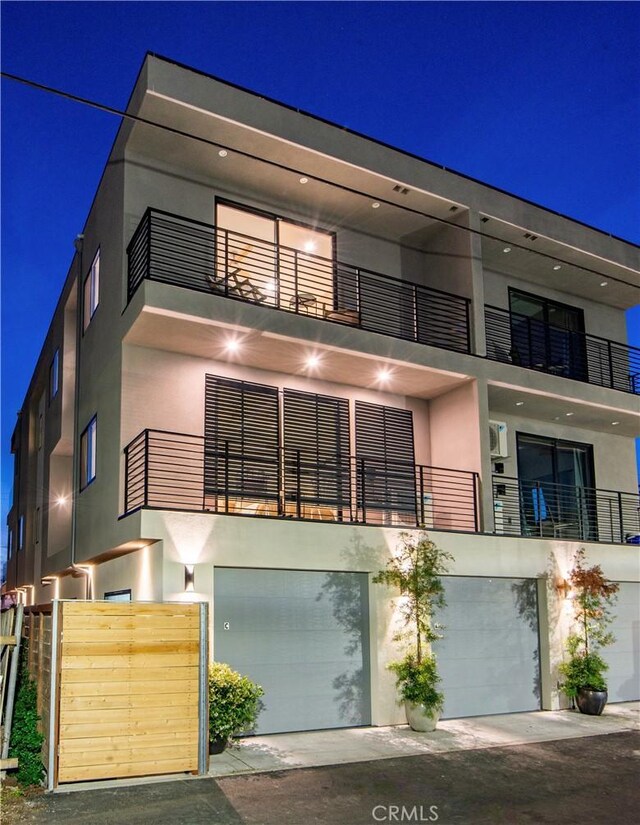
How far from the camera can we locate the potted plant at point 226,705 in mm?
8859

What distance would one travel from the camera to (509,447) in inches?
602

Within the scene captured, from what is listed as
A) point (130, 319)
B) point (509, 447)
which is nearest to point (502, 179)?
point (509, 447)

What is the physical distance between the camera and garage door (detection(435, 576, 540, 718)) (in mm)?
12039

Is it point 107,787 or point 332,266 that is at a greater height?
point 332,266

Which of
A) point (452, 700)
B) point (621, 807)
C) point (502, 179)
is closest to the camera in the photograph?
point (621, 807)

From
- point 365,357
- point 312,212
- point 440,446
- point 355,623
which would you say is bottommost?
point 355,623

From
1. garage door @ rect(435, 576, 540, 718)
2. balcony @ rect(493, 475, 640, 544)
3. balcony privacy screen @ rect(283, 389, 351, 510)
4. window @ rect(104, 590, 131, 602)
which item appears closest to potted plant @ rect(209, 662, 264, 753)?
window @ rect(104, 590, 131, 602)

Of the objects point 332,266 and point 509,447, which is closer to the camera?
point 332,266

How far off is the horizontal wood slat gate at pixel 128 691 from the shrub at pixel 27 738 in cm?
47

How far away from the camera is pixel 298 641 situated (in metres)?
10.8

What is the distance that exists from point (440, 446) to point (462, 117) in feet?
107

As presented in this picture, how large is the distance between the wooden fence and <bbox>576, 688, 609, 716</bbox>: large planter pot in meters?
6.82

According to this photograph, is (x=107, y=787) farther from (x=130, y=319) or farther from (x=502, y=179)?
(x=502, y=179)

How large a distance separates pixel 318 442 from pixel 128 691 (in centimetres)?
588
